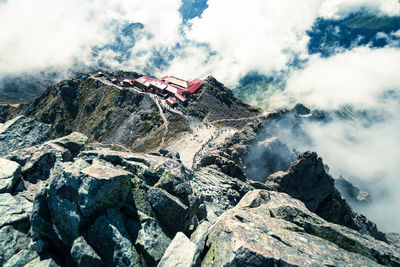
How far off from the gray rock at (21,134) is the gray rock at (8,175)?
403 inches

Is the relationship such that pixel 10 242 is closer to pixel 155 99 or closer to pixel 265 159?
pixel 265 159

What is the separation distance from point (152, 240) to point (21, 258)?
8.82m

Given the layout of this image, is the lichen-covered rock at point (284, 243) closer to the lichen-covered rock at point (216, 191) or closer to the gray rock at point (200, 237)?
the gray rock at point (200, 237)

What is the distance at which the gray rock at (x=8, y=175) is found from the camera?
63.5 feet

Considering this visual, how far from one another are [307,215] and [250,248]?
32.8 ft

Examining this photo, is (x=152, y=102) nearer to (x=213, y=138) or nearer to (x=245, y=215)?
(x=213, y=138)

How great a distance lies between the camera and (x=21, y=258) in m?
14.6

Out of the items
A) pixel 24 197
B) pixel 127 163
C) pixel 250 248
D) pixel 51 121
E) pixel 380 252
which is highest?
pixel 51 121

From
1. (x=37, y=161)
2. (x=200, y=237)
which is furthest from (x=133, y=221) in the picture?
(x=37, y=161)

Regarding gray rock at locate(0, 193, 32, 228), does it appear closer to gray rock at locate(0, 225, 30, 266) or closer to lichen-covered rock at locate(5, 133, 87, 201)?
gray rock at locate(0, 225, 30, 266)

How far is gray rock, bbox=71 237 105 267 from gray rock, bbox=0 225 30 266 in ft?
16.3

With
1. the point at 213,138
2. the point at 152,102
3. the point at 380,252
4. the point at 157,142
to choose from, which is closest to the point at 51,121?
the point at 152,102

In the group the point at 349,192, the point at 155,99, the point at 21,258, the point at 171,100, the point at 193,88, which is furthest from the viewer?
the point at 349,192

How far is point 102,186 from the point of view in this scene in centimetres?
1507
